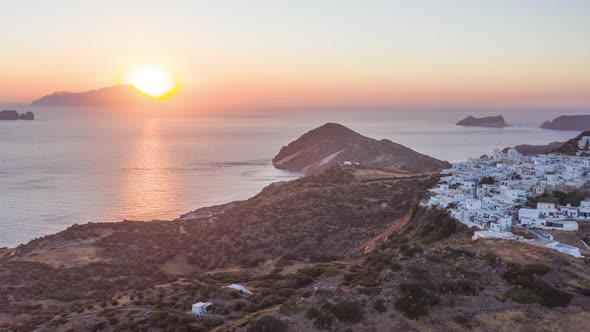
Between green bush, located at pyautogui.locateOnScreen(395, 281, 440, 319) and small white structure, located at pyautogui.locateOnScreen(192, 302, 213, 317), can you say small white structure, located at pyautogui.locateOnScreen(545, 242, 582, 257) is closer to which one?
green bush, located at pyautogui.locateOnScreen(395, 281, 440, 319)

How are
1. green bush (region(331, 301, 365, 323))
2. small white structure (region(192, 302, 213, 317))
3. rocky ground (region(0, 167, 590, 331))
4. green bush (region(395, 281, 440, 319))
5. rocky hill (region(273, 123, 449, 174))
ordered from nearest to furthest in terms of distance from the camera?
green bush (region(331, 301, 365, 323))
green bush (region(395, 281, 440, 319))
rocky ground (region(0, 167, 590, 331))
small white structure (region(192, 302, 213, 317))
rocky hill (region(273, 123, 449, 174))

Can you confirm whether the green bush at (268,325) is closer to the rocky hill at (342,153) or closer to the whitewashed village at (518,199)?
the whitewashed village at (518,199)

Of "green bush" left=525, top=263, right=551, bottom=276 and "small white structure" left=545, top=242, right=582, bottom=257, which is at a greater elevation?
"green bush" left=525, top=263, right=551, bottom=276

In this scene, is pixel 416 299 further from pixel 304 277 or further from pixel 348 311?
pixel 304 277

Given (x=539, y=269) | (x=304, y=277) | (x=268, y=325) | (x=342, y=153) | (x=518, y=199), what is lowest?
(x=342, y=153)

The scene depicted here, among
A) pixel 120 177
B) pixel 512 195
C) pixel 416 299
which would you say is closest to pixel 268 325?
pixel 416 299

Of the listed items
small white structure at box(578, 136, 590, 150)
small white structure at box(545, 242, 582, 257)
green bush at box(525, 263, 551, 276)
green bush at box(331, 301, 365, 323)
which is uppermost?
small white structure at box(578, 136, 590, 150)

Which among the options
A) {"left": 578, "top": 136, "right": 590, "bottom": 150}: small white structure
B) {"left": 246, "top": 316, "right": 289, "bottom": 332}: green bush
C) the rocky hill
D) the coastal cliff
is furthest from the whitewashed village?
the rocky hill
